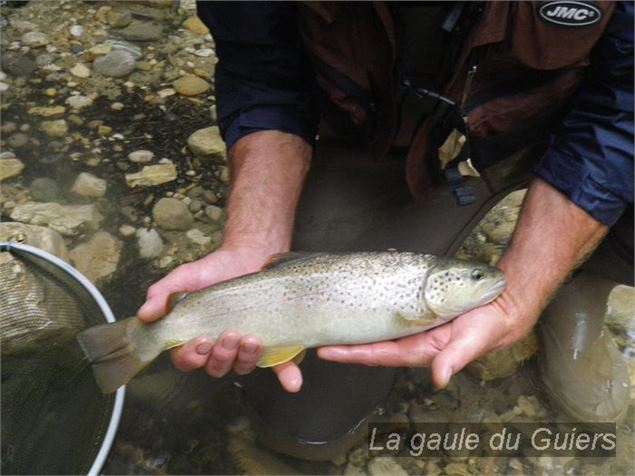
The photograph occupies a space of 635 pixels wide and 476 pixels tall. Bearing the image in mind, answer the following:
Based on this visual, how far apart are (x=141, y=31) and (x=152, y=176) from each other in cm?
104

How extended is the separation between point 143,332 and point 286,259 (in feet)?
1.24

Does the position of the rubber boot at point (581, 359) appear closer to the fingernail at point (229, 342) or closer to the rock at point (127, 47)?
the fingernail at point (229, 342)

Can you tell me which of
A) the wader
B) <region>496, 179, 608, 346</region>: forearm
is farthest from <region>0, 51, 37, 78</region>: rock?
<region>496, 179, 608, 346</region>: forearm

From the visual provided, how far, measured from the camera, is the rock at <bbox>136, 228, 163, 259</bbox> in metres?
2.51

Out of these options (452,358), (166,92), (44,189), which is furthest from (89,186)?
(452,358)

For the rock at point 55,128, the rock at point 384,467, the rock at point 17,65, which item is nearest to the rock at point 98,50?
the rock at point 17,65

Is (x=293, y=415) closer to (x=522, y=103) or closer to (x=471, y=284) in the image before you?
(x=471, y=284)

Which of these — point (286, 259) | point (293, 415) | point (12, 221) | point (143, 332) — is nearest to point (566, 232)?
point (286, 259)

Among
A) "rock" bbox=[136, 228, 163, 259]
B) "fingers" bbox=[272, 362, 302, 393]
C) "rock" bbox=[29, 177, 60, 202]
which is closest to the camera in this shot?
"fingers" bbox=[272, 362, 302, 393]

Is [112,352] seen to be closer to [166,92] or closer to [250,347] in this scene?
[250,347]

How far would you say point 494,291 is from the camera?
1.68 metres

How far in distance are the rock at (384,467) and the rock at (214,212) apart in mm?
1064

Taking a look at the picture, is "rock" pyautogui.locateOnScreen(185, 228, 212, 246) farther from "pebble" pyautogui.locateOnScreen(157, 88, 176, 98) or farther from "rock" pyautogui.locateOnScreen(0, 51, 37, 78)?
"rock" pyautogui.locateOnScreen(0, 51, 37, 78)

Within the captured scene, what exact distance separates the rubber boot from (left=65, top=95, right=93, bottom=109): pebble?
2.06 metres
